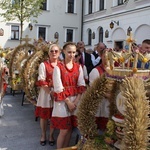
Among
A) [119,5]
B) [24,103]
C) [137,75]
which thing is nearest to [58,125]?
[137,75]

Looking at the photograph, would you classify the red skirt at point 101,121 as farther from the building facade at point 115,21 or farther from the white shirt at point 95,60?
the building facade at point 115,21

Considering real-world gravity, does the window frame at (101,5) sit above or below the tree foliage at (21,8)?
above

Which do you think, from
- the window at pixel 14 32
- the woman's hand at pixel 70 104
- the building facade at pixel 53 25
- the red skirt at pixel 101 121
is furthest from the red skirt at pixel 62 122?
the window at pixel 14 32

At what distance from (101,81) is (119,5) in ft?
56.0

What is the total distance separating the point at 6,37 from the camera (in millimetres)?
21344

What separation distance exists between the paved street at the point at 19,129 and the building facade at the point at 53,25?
15.4 metres

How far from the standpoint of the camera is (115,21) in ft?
61.4

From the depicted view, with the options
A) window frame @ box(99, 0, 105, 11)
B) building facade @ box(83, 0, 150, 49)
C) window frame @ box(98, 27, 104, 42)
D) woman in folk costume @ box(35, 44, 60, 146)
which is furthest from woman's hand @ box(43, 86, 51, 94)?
window frame @ box(99, 0, 105, 11)

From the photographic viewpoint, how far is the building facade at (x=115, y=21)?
16078 mm

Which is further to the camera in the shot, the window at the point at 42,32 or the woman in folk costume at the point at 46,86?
the window at the point at 42,32

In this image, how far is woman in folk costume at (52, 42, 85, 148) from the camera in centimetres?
328

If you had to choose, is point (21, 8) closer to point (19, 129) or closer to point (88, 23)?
point (88, 23)

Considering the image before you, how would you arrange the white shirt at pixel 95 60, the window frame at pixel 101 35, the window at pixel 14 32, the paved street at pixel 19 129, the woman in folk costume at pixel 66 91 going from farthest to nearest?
the window at pixel 14 32 < the window frame at pixel 101 35 < the white shirt at pixel 95 60 < the paved street at pixel 19 129 < the woman in folk costume at pixel 66 91

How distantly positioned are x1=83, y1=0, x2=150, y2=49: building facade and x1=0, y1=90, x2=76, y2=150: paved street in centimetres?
927
